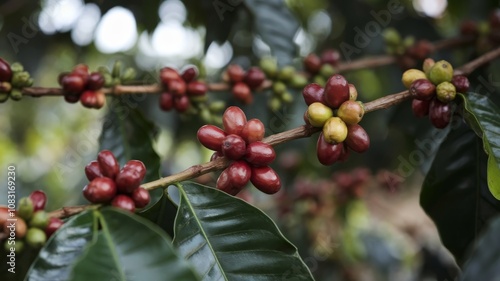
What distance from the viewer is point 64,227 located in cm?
75

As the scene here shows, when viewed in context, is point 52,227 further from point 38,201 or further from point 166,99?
point 166,99

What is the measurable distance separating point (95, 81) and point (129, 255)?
0.61 meters

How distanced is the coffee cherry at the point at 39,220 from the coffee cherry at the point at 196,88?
65 cm

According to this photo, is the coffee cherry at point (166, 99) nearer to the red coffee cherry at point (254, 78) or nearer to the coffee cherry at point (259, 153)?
the red coffee cherry at point (254, 78)

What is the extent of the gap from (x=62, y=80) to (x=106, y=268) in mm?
656

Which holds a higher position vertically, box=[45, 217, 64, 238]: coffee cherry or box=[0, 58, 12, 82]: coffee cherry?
box=[0, 58, 12, 82]: coffee cherry

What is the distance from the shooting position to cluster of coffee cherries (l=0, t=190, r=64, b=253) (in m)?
0.78

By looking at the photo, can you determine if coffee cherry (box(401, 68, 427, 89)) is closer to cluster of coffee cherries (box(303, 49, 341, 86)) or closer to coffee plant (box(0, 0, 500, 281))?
coffee plant (box(0, 0, 500, 281))

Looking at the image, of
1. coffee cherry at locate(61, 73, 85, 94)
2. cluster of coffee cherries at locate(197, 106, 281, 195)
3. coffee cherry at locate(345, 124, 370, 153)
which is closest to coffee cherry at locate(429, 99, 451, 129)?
coffee cherry at locate(345, 124, 370, 153)

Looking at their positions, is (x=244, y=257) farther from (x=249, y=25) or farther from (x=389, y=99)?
(x=249, y=25)

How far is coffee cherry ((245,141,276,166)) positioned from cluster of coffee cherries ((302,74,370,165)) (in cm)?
10

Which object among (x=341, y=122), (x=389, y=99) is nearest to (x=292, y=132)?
(x=341, y=122)

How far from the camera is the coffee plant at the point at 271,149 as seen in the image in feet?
2.60


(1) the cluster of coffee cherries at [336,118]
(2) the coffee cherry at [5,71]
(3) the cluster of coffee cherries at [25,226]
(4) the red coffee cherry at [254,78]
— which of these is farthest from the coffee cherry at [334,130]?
(2) the coffee cherry at [5,71]
